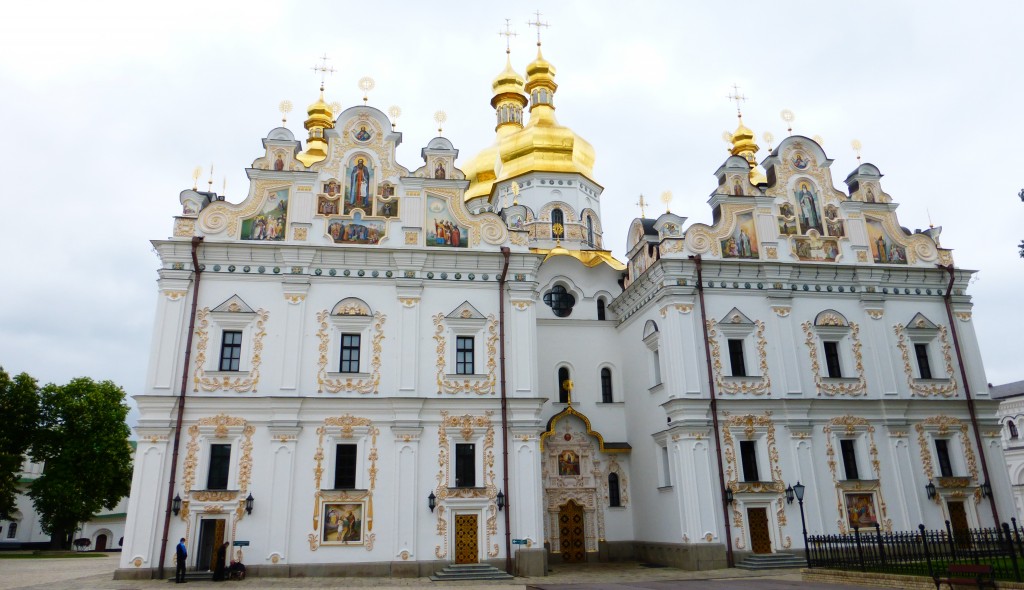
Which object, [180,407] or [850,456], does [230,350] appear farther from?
[850,456]

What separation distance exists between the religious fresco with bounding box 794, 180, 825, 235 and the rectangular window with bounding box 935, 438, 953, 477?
24.3ft

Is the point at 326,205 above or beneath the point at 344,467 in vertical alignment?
above

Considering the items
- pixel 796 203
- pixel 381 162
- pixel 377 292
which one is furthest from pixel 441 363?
pixel 796 203

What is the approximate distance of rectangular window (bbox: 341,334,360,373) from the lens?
20328 millimetres

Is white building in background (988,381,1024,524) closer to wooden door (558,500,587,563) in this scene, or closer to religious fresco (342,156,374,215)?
wooden door (558,500,587,563)

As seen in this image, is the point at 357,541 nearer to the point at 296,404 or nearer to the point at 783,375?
the point at 296,404

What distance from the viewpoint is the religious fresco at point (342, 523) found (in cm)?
1875

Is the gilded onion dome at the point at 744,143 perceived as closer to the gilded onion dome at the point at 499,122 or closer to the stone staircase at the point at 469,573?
the gilded onion dome at the point at 499,122

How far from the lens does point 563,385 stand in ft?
79.6

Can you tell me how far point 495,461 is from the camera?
19.9 m

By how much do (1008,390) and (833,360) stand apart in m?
31.3

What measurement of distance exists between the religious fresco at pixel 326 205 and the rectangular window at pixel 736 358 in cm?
1265

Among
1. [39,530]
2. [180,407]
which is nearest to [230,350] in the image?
[180,407]

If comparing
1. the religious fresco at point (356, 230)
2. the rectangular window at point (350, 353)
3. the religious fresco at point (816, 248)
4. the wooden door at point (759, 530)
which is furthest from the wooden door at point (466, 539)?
the religious fresco at point (816, 248)
